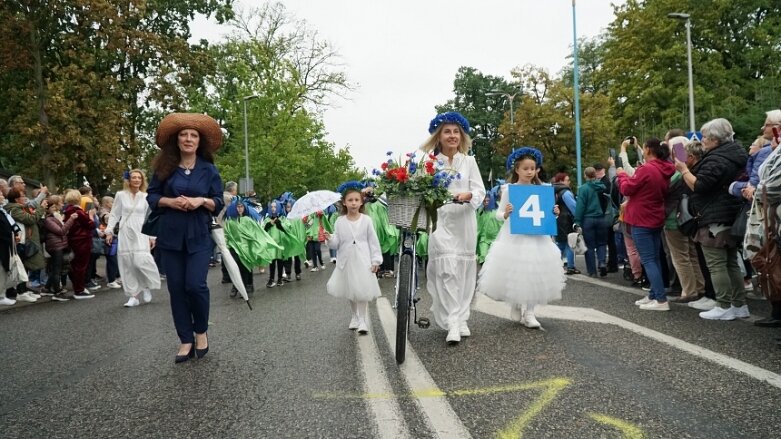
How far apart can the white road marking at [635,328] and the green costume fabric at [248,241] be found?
4.70 metres

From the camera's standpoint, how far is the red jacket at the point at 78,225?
457 inches

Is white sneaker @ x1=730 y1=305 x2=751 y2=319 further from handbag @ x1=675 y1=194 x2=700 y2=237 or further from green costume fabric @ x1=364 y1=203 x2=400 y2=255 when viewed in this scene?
green costume fabric @ x1=364 y1=203 x2=400 y2=255

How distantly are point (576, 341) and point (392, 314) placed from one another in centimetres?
268

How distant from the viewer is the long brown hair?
18.2 feet

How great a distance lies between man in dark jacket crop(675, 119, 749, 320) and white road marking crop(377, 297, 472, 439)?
3.09m

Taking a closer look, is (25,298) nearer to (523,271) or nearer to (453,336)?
(453,336)

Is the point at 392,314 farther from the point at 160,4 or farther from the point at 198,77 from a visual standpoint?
the point at 160,4

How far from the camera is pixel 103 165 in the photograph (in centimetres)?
2412

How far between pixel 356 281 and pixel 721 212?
3879mm

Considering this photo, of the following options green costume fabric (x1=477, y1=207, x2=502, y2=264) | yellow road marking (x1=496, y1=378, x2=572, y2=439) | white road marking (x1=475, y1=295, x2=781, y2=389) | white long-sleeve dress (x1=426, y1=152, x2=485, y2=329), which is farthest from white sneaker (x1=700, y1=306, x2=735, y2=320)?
green costume fabric (x1=477, y1=207, x2=502, y2=264)

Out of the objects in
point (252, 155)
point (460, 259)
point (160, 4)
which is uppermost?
point (160, 4)

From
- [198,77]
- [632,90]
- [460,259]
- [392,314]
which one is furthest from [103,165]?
[632,90]

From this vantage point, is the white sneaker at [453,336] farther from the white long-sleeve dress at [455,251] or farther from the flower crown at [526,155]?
the flower crown at [526,155]

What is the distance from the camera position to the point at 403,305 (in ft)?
16.1
